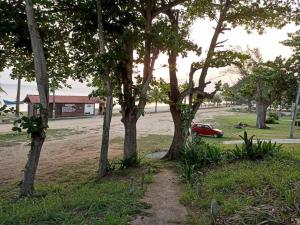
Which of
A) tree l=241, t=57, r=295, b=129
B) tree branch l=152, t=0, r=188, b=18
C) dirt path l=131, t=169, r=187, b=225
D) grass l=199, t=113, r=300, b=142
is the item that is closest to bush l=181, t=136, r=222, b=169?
dirt path l=131, t=169, r=187, b=225

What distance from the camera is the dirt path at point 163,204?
845cm

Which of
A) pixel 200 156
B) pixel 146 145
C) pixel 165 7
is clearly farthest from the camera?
pixel 146 145

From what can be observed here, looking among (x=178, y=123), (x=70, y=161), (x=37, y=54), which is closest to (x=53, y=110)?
(x=70, y=161)

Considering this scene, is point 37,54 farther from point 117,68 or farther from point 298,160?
point 298,160

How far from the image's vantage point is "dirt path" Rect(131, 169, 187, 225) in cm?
845

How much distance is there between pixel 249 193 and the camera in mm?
10109

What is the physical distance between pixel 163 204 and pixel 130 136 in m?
8.14

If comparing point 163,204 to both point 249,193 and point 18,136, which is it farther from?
point 18,136

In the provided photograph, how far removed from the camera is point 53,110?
53594mm

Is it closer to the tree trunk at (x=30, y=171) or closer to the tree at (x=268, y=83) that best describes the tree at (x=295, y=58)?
the tree at (x=268, y=83)

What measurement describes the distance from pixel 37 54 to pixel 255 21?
38.3ft

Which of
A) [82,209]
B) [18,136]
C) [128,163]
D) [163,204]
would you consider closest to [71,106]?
[18,136]

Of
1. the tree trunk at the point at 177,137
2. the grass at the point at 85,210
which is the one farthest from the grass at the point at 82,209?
the tree trunk at the point at 177,137

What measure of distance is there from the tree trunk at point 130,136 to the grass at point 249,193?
4.73 meters
